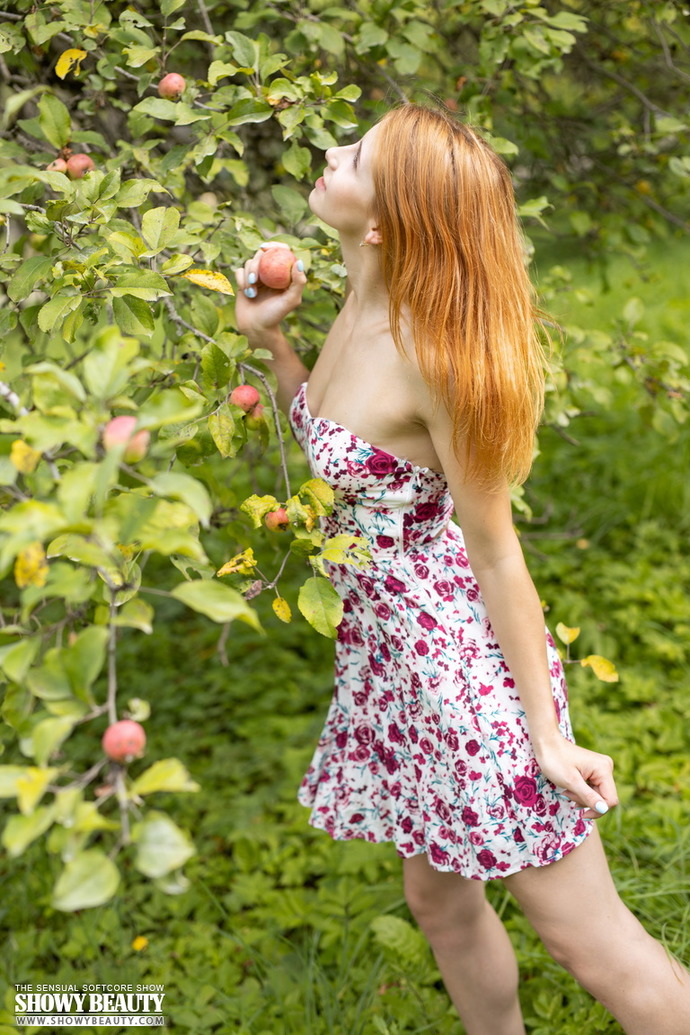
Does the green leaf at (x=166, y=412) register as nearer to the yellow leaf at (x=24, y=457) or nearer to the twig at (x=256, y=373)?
the yellow leaf at (x=24, y=457)

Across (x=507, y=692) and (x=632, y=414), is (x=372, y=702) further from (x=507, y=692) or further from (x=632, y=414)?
(x=632, y=414)

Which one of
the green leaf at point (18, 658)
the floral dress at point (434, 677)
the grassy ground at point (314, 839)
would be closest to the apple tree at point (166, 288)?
the green leaf at point (18, 658)

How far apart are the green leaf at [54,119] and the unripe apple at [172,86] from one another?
6.9 inches

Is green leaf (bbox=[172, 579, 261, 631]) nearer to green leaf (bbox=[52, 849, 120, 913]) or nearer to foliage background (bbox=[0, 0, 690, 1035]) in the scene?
foliage background (bbox=[0, 0, 690, 1035])

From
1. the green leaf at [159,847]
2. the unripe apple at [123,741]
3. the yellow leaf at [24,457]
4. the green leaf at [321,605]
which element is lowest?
the green leaf at [321,605]

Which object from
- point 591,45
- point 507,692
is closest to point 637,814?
point 507,692

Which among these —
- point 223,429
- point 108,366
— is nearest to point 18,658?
point 108,366

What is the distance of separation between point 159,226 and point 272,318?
321 millimetres

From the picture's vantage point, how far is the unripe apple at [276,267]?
158 centimetres

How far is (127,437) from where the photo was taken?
0.82 metres

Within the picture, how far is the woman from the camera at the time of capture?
1345 millimetres

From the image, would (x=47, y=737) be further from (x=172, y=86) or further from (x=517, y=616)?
(x=172, y=86)

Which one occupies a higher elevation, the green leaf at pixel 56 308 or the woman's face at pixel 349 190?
the woman's face at pixel 349 190

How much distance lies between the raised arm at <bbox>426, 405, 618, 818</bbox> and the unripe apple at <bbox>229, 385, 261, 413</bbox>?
0.98ft
